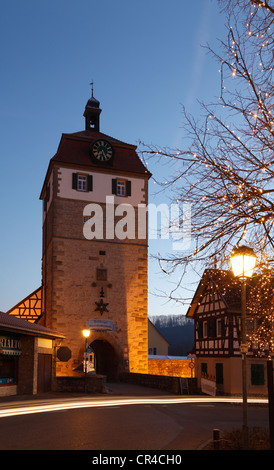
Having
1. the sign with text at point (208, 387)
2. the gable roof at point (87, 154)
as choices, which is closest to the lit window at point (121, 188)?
the gable roof at point (87, 154)

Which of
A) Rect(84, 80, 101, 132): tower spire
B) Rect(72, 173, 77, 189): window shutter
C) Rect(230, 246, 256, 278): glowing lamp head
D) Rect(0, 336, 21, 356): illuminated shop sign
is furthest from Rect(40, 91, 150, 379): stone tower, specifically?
Rect(230, 246, 256, 278): glowing lamp head

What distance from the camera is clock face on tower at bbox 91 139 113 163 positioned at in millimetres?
37500

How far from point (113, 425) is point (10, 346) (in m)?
10.9

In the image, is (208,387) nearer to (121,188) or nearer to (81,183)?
(121,188)

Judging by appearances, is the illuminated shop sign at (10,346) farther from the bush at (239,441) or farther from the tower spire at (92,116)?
the tower spire at (92,116)

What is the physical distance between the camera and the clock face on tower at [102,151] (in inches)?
1476

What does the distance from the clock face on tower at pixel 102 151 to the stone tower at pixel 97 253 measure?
7cm

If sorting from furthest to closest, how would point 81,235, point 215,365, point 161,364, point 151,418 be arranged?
point 161,364 → point 81,235 → point 215,365 → point 151,418

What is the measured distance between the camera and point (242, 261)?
31.9 ft

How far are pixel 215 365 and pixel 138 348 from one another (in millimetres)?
5776

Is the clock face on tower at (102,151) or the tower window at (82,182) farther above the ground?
the clock face on tower at (102,151)
